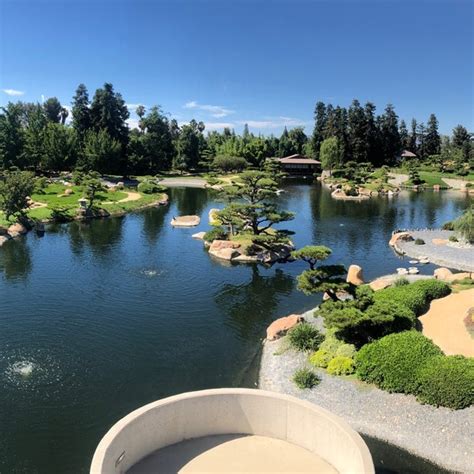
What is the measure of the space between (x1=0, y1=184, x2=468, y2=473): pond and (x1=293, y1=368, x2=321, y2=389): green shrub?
63.5 inches

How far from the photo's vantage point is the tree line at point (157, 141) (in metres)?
66.9

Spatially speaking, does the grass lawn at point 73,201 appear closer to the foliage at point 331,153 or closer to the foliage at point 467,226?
the foliage at point 467,226

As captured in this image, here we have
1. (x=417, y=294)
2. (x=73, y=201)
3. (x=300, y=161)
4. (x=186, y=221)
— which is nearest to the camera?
(x=417, y=294)

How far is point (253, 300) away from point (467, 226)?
60.3 ft

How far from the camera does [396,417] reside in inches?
494

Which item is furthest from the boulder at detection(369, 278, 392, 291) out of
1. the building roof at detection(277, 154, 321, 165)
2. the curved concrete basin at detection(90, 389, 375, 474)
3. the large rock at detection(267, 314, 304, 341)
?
the building roof at detection(277, 154, 321, 165)

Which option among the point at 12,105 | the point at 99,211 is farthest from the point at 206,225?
the point at 12,105

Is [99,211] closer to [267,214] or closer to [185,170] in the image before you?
[267,214]

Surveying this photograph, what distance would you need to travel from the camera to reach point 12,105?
6438 centimetres

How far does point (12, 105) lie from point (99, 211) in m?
29.5

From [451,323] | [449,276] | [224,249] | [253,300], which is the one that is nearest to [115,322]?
[253,300]

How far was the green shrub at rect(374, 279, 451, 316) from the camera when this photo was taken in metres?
18.4

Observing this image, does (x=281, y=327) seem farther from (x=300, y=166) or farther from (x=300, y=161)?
(x=300, y=166)

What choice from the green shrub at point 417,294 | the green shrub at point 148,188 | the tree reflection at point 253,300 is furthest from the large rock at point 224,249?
the green shrub at point 148,188
